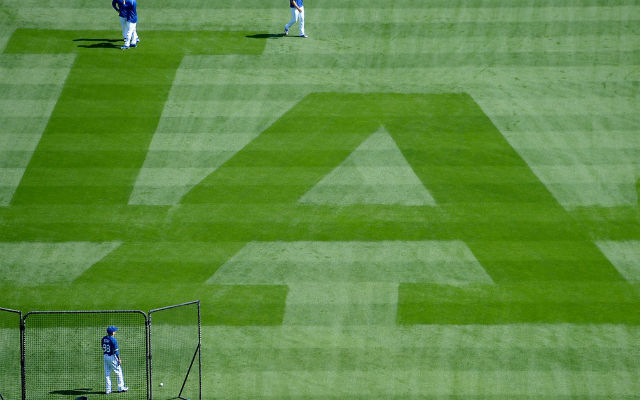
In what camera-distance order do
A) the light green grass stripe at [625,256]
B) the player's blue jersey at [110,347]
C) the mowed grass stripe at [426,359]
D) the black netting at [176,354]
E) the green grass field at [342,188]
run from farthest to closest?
the light green grass stripe at [625,256] < the green grass field at [342,188] < the mowed grass stripe at [426,359] < the black netting at [176,354] < the player's blue jersey at [110,347]

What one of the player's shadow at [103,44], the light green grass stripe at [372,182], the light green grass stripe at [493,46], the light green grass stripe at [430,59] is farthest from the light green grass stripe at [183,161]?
the player's shadow at [103,44]

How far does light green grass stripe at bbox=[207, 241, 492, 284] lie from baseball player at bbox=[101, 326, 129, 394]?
4942 millimetres

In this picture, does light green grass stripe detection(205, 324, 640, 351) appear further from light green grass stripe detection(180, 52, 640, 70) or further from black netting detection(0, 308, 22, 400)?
light green grass stripe detection(180, 52, 640, 70)

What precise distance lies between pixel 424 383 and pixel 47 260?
1187 cm

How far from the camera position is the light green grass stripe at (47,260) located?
83.0 ft

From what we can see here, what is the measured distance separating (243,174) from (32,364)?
32.6ft

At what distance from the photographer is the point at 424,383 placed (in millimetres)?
21734

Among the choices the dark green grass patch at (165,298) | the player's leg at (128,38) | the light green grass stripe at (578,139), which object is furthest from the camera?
the player's leg at (128,38)

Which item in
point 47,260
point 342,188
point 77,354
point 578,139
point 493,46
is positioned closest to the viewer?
point 77,354

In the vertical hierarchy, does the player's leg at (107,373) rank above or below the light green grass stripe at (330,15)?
below

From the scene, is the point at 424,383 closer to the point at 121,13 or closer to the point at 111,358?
the point at 111,358

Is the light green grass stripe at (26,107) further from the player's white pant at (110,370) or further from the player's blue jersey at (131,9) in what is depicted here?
the player's white pant at (110,370)

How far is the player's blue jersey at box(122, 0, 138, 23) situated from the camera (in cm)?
3306

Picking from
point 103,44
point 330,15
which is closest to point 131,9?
point 103,44
